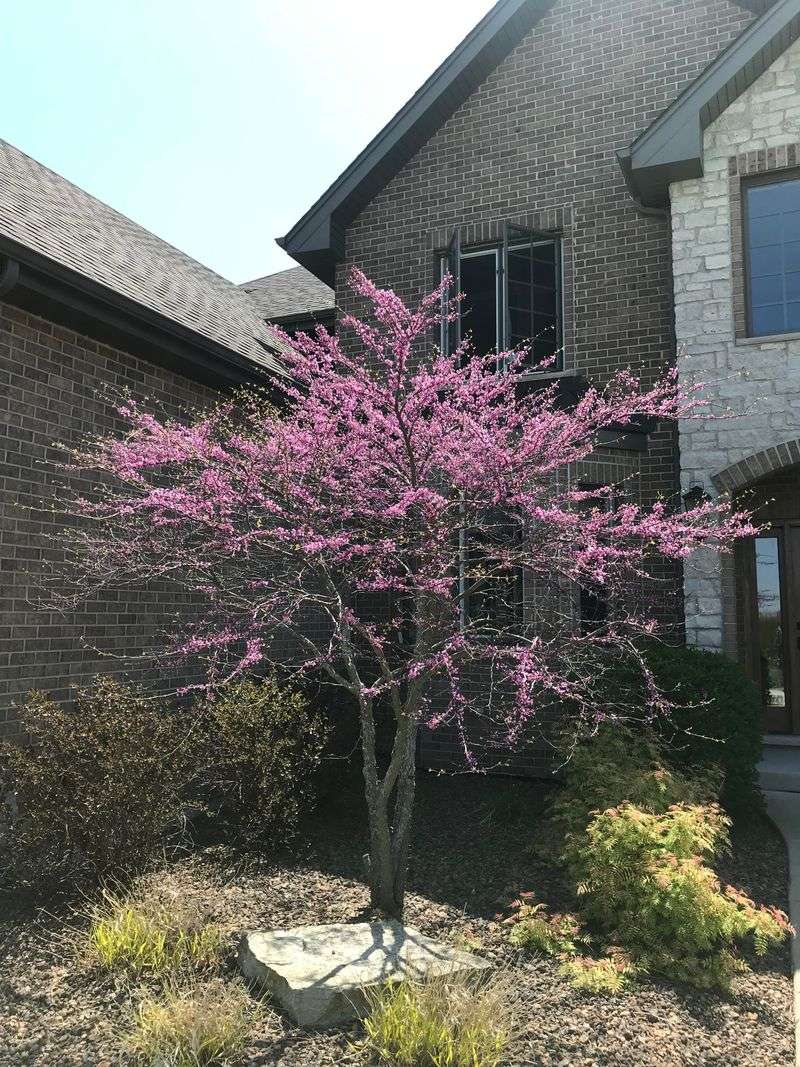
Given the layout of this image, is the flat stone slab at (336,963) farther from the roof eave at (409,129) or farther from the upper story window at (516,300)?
the roof eave at (409,129)

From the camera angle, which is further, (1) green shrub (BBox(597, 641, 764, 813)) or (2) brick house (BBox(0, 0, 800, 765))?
(2) brick house (BBox(0, 0, 800, 765))

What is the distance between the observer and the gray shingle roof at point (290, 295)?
1219cm

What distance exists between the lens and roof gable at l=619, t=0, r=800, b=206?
7.94 meters

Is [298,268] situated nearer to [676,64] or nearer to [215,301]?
[215,301]

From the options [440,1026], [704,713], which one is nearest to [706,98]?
[704,713]

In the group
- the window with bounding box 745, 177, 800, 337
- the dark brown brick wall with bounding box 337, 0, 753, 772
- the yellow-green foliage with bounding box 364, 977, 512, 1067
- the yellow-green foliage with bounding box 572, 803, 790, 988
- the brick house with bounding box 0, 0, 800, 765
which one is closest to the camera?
the yellow-green foliage with bounding box 364, 977, 512, 1067

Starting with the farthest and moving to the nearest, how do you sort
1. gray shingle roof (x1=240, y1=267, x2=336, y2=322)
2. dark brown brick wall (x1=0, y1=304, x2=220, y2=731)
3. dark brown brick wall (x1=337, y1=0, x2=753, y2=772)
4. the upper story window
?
gray shingle roof (x1=240, y1=267, x2=336, y2=322), the upper story window, dark brown brick wall (x1=337, y1=0, x2=753, y2=772), dark brown brick wall (x1=0, y1=304, x2=220, y2=731)

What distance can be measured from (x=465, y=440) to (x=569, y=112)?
6.47 meters

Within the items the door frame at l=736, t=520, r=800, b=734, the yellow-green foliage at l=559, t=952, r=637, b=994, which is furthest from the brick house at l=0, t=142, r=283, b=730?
the door frame at l=736, t=520, r=800, b=734

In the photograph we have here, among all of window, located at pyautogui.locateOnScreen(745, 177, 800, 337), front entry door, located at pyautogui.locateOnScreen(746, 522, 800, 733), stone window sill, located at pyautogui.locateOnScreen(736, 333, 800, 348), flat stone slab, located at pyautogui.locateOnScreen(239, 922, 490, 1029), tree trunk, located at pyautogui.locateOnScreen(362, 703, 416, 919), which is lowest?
flat stone slab, located at pyautogui.locateOnScreen(239, 922, 490, 1029)

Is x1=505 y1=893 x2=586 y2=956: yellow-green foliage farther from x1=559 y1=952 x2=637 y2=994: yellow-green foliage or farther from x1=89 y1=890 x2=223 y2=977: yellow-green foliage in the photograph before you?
x1=89 y1=890 x2=223 y2=977: yellow-green foliage

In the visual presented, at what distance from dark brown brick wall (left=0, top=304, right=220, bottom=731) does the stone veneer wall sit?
554 cm

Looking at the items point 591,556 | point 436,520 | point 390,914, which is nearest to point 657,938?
point 390,914

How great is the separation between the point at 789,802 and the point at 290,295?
1011 centimetres
